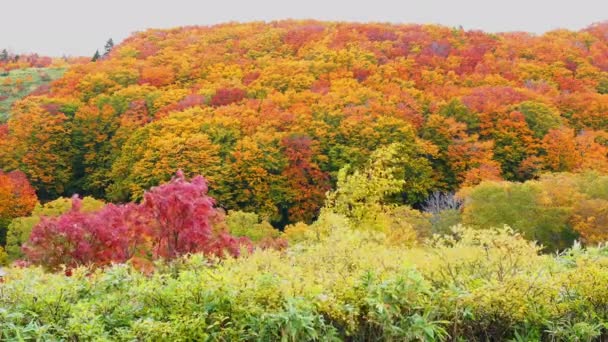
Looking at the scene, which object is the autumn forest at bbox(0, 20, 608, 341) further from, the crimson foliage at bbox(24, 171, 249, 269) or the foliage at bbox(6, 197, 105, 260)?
the foliage at bbox(6, 197, 105, 260)

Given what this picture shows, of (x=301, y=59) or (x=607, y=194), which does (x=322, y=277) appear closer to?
(x=607, y=194)

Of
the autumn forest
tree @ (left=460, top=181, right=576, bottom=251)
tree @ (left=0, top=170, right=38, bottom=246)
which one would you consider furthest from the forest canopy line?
tree @ (left=460, top=181, right=576, bottom=251)

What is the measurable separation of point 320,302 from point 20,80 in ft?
273

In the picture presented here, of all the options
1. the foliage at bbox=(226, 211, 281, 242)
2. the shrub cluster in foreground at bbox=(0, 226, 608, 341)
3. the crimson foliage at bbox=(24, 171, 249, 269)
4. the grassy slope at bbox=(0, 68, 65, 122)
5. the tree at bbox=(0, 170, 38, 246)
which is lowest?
the tree at bbox=(0, 170, 38, 246)

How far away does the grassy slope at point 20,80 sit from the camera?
6850cm

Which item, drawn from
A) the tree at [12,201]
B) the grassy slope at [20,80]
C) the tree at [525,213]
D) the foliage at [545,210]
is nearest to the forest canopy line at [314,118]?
the tree at [12,201]

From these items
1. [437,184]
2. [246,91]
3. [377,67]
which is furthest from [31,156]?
[377,67]

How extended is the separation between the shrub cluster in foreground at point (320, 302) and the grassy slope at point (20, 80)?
201 ft

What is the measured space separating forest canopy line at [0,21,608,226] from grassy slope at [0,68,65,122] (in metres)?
9.54

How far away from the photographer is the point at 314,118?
144 feet

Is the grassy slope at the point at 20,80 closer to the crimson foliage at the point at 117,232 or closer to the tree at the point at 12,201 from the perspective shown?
the tree at the point at 12,201

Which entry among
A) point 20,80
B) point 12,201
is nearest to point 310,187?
point 12,201

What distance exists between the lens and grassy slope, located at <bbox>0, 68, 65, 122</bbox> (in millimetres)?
68500

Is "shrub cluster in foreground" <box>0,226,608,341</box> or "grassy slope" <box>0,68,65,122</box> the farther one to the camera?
"grassy slope" <box>0,68,65,122</box>
